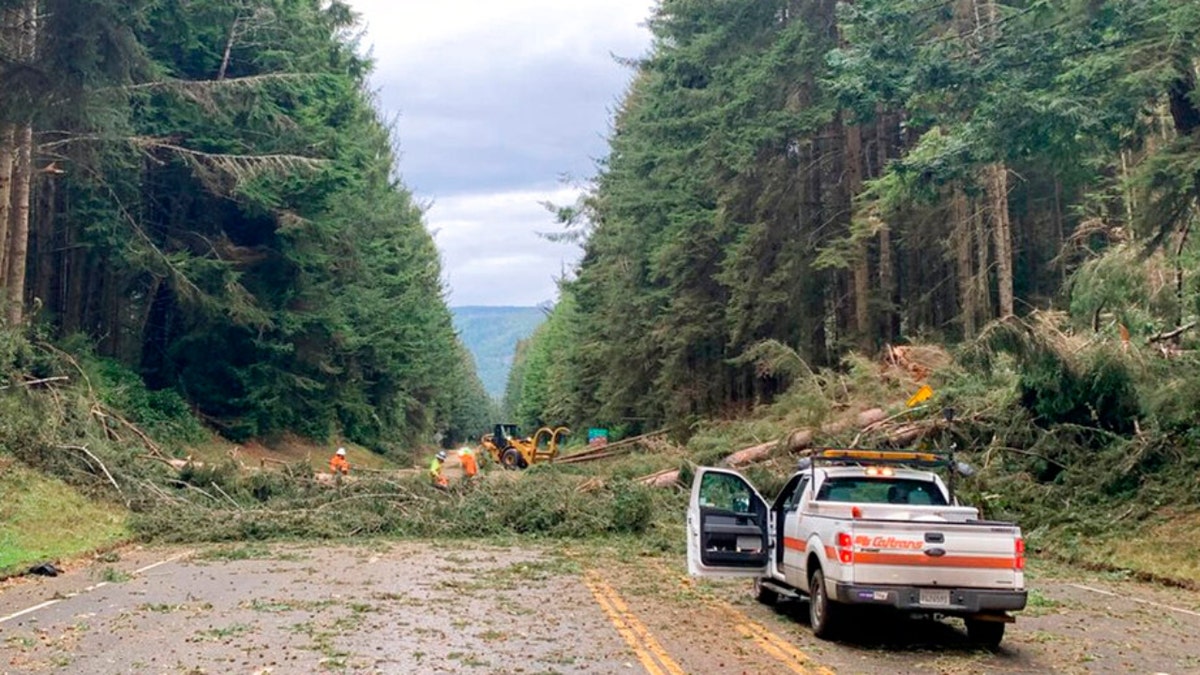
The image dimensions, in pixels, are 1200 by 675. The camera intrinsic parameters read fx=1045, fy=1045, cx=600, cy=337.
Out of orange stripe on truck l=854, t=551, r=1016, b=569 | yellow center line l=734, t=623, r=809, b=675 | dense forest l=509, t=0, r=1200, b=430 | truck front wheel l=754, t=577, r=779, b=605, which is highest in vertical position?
dense forest l=509, t=0, r=1200, b=430

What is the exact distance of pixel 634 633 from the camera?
984cm

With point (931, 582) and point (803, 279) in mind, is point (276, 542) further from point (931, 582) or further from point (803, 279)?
point (803, 279)

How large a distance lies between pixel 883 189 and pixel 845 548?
48.9ft

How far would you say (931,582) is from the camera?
9.41 metres

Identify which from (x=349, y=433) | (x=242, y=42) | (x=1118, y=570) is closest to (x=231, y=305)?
(x=242, y=42)

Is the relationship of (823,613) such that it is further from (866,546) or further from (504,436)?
(504,436)

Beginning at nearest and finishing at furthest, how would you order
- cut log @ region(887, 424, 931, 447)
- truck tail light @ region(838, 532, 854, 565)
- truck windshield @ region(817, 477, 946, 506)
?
truck tail light @ region(838, 532, 854, 565), truck windshield @ region(817, 477, 946, 506), cut log @ region(887, 424, 931, 447)

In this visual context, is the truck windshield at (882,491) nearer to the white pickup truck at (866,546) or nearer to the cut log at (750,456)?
the white pickup truck at (866,546)

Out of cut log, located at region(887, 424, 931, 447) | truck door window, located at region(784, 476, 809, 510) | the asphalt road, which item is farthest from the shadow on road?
cut log, located at region(887, 424, 931, 447)

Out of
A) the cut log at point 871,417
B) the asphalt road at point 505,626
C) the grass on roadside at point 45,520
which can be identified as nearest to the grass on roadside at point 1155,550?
the asphalt road at point 505,626

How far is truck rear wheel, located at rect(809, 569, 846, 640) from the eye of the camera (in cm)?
977

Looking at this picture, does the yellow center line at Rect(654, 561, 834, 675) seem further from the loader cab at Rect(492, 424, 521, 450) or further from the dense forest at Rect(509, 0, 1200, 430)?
the loader cab at Rect(492, 424, 521, 450)

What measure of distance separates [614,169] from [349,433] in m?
17.9

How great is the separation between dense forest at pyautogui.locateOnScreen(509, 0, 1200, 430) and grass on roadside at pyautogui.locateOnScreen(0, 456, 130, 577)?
590 inches
